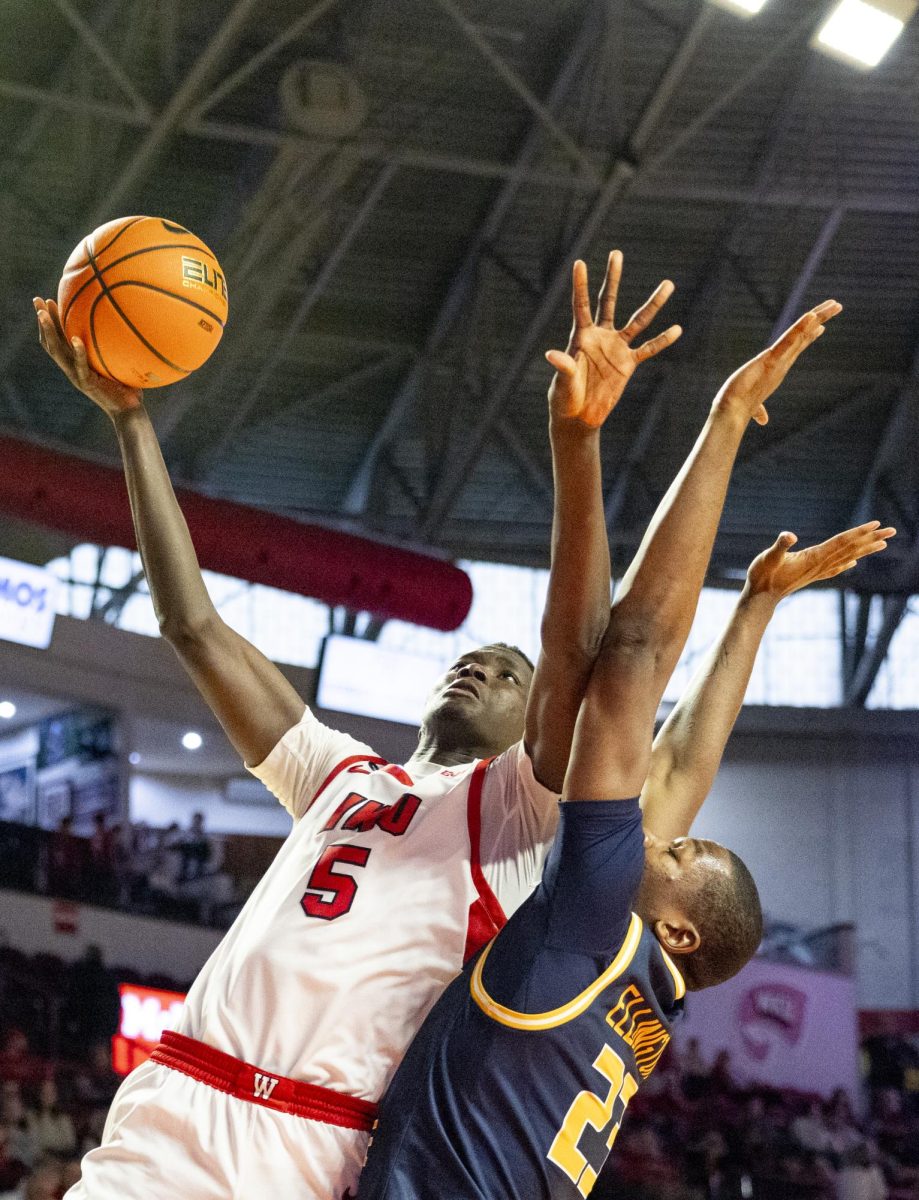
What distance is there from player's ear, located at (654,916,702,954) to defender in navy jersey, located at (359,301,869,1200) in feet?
0.21

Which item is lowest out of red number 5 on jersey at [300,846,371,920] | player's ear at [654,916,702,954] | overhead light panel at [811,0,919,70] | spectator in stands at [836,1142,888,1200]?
spectator in stands at [836,1142,888,1200]

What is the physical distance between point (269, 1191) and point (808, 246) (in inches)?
611

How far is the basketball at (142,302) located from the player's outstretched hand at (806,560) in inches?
56.0

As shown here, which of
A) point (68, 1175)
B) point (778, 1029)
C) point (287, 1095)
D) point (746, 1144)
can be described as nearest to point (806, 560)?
point (287, 1095)

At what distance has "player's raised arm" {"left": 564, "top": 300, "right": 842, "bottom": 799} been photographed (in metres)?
2.62

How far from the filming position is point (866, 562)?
19891 millimetres

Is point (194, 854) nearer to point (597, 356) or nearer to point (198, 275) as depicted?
point (198, 275)

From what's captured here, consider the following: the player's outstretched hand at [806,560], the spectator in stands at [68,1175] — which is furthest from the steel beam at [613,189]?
the player's outstretched hand at [806,560]

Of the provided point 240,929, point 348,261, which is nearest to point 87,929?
point 348,261

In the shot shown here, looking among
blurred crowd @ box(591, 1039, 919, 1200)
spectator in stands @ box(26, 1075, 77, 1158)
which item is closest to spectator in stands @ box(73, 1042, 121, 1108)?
spectator in stands @ box(26, 1075, 77, 1158)

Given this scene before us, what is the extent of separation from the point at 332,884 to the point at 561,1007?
58cm

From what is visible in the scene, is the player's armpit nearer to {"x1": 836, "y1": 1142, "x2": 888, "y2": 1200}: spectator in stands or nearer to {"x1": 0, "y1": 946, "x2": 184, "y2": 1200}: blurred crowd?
{"x1": 0, "y1": 946, "x2": 184, "y2": 1200}: blurred crowd

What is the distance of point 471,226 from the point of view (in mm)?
16219

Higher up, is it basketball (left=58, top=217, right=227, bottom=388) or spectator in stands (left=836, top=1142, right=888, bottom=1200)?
basketball (left=58, top=217, right=227, bottom=388)
